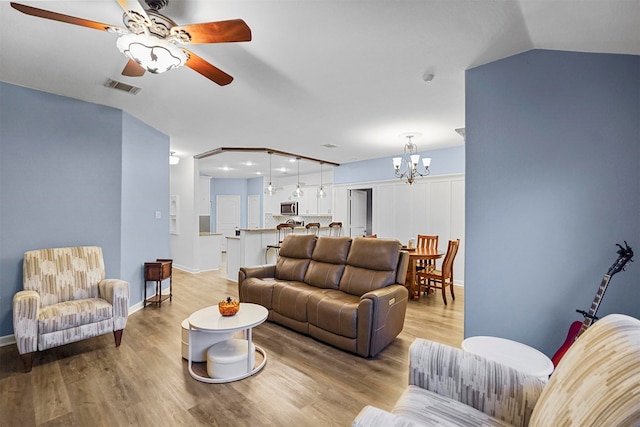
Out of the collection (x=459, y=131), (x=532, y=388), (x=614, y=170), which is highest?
(x=459, y=131)

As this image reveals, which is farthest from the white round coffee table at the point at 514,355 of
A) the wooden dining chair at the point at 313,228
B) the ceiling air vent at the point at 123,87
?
the wooden dining chair at the point at 313,228

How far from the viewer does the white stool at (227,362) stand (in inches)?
92.8

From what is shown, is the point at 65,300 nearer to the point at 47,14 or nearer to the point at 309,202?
the point at 47,14

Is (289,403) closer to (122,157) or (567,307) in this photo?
(567,307)

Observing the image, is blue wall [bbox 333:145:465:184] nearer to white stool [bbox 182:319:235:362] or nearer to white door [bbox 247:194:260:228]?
white door [bbox 247:194:260:228]

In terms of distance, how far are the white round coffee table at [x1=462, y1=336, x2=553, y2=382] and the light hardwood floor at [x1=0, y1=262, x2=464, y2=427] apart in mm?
712

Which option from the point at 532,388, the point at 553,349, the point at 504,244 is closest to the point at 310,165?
the point at 504,244

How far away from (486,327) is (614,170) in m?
1.51

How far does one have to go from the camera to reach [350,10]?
185 cm

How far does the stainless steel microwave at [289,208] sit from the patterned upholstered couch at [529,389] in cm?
775

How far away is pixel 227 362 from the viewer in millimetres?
2355

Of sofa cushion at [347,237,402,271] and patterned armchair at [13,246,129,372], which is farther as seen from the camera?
sofa cushion at [347,237,402,271]

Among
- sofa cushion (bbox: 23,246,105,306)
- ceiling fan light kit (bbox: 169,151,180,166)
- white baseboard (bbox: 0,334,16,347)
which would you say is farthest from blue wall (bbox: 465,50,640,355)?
ceiling fan light kit (bbox: 169,151,180,166)

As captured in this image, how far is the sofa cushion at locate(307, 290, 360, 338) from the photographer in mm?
2738
